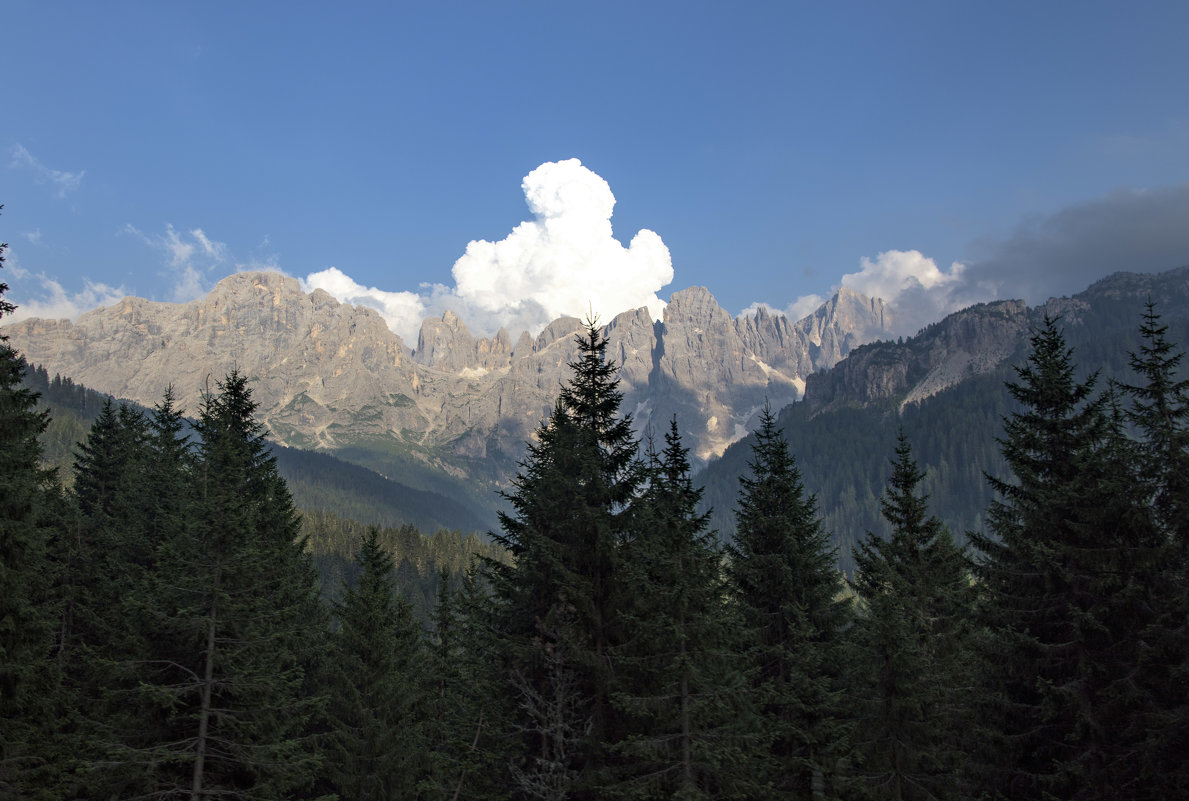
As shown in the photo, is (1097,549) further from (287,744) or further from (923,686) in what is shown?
(287,744)

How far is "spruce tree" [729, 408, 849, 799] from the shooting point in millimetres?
22906

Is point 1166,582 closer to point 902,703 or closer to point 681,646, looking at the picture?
point 902,703

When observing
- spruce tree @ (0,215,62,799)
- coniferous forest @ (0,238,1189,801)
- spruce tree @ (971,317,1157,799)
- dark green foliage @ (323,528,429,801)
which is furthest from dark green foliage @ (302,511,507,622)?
spruce tree @ (971,317,1157,799)

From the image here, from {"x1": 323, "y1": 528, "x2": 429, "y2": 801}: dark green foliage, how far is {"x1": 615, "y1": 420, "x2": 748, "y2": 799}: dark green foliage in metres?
15.4

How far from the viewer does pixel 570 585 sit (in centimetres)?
2148

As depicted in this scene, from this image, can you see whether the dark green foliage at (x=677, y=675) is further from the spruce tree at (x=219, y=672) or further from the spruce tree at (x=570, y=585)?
the spruce tree at (x=219, y=672)

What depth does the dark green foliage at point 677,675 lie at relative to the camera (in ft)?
61.9

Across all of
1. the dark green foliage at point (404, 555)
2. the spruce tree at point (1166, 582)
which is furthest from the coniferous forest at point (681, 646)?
the dark green foliage at point (404, 555)

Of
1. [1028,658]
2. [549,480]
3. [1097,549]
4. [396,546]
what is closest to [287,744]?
[549,480]

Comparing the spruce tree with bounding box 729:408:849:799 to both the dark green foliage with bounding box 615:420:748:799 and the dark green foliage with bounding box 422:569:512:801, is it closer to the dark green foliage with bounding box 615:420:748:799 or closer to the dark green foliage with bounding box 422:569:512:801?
the dark green foliage with bounding box 615:420:748:799

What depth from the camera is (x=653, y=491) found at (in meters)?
22.6

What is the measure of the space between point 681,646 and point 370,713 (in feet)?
60.8

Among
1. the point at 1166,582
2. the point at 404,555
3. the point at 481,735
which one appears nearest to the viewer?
the point at 1166,582

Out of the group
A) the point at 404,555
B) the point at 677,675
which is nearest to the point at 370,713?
the point at 677,675
